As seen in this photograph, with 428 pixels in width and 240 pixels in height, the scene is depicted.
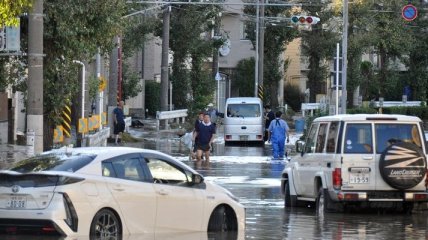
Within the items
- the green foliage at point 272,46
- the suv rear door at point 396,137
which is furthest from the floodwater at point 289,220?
the green foliage at point 272,46

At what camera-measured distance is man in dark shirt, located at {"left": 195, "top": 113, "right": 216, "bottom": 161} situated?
31.2 m

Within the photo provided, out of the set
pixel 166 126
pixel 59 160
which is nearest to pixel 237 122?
pixel 166 126

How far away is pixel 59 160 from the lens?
1310cm

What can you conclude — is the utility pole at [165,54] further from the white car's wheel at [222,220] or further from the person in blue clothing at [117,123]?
the white car's wheel at [222,220]

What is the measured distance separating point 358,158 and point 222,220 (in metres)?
3.84

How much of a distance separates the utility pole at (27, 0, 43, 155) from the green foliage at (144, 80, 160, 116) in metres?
47.3

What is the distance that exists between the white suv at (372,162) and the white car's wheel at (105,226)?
5576 mm

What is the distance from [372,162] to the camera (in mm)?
17188

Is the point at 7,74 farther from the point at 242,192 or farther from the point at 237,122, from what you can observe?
the point at 237,122

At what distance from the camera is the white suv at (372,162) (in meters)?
17.1

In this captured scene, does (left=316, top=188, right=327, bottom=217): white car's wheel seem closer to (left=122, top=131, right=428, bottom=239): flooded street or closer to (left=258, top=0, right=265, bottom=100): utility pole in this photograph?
(left=122, top=131, right=428, bottom=239): flooded street

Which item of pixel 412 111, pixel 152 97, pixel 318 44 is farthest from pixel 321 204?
pixel 152 97

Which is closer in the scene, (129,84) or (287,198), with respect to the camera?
(287,198)

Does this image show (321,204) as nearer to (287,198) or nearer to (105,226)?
(287,198)
